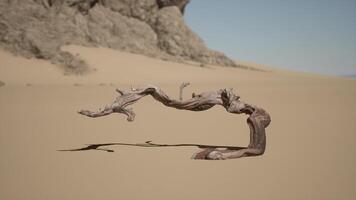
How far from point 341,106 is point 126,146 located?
8485 millimetres

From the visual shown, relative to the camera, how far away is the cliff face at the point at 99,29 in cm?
2280

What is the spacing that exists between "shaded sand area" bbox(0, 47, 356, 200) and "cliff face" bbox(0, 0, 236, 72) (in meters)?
10.2

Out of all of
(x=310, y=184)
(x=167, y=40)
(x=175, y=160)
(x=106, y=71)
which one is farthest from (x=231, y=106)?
(x=167, y=40)

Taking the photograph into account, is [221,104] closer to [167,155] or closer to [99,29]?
[167,155]

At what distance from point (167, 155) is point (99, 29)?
25.1 m

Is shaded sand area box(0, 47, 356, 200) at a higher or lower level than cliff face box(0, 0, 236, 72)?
lower

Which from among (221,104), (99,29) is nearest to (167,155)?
(221,104)

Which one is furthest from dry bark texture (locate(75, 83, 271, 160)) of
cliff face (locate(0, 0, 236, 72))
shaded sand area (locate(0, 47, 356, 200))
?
cliff face (locate(0, 0, 236, 72))

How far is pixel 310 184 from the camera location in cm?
453

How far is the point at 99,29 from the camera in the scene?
29.7 m

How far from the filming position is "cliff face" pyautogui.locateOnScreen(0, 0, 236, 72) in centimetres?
2280

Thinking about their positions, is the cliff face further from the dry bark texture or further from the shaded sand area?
the dry bark texture

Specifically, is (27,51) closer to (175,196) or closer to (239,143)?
(239,143)

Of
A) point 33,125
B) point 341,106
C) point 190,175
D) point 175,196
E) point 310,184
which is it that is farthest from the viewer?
point 341,106
